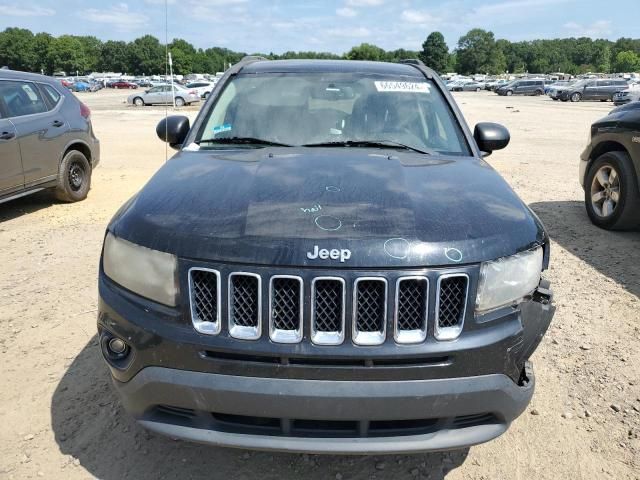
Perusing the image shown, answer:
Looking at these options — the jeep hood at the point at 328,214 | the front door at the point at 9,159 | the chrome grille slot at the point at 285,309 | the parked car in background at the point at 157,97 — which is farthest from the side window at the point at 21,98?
the parked car in background at the point at 157,97

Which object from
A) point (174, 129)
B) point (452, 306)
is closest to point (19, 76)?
point (174, 129)

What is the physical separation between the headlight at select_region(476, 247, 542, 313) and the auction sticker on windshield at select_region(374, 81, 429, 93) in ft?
5.84

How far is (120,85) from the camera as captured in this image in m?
74.6

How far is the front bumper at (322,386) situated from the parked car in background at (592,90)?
148 ft

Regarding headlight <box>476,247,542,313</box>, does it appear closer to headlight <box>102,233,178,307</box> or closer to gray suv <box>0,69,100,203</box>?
headlight <box>102,233,178,307</box>

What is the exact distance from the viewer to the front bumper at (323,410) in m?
1.92

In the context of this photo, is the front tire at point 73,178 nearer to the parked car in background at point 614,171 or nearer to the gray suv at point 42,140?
the gray suv at point 42,140

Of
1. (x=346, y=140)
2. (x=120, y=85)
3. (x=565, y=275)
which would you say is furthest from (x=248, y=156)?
(x=120, y=85)

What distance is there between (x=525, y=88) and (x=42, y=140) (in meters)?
53.6

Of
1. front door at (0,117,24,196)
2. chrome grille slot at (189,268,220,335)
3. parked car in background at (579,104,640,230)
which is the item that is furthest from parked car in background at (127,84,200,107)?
chrome grille slot at (189,268,220,335)

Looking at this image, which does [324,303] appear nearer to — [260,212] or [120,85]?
[260,212]

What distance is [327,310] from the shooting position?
194 centimetres

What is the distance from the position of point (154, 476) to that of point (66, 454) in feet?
1.57

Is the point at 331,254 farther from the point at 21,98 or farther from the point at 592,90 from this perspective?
the point at 592,90
